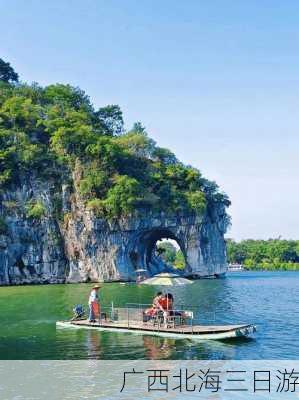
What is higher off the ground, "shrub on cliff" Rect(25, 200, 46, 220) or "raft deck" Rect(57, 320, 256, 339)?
"shrub on cliff" Rect(25, 200, 46, 220)

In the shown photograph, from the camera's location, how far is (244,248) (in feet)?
535

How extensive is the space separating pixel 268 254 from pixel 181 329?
135859mm

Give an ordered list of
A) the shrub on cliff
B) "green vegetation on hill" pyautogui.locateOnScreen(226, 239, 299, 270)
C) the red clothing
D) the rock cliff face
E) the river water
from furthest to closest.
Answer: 1. "green vegetation on hill" pyautogui.locateOnScreen(226, 239, 299, 270)
2. the shrub on cliff
3. the rock cliff face
4. the red clothing
5. the river water

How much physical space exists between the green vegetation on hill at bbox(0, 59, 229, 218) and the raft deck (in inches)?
1760

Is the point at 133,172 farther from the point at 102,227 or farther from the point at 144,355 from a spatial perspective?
the point at 144,355

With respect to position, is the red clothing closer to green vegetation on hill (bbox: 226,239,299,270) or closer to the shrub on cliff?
the shrub on cliff

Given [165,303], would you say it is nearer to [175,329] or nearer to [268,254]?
[175,329]

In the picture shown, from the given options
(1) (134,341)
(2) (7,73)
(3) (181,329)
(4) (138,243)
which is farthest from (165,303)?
(2) (7,73)

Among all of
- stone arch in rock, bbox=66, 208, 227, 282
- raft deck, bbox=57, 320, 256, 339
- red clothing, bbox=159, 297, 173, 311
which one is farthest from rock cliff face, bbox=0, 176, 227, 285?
red clothing, bbox=159, 297, 173, 311

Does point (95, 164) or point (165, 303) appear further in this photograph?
point (95, 164)

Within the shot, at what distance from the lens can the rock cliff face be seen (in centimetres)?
6831

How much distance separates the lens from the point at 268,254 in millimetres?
153875

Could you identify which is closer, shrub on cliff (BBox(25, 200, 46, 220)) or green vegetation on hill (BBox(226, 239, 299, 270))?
shrub on cliff (BBox(25, 200, 46, 220))

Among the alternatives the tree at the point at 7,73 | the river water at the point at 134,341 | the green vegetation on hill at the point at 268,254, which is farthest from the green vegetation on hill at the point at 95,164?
the green vegetation on hill at the point at 268,254
